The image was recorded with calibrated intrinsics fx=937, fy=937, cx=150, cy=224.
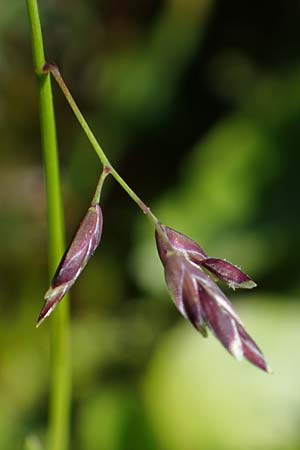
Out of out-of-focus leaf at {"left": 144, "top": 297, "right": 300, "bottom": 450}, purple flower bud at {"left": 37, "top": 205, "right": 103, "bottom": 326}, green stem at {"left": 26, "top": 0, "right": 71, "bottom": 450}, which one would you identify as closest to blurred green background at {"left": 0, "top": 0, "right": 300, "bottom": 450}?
out-of-focus leaf at {"left": 144, "top": 297, "right": 300, "bottom": 450}

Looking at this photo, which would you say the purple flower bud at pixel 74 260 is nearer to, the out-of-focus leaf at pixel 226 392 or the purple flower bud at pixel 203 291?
the purple flower bud at pixel 203 291

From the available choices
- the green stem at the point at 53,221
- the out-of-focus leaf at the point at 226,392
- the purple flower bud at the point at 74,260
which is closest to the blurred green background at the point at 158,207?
the out-of-focus leaf at the point at 226,392

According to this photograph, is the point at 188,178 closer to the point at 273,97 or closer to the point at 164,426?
the point at 273,97

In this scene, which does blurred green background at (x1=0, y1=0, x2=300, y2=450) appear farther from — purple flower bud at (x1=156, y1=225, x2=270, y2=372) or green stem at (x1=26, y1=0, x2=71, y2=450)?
purple flower bud at (x1=156, y1=225, x2=270, y2=372)

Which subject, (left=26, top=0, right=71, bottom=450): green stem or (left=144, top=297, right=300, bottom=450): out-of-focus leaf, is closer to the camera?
(left=26, top=0, right=71, bottom=450): green stem

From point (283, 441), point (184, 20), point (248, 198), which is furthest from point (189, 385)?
point (184, 20)
